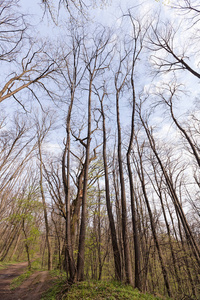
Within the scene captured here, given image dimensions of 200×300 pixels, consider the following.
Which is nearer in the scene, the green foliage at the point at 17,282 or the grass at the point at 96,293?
the grass at the point at 96,293

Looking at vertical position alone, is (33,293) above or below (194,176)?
below

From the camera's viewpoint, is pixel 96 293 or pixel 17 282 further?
pixel 17 282

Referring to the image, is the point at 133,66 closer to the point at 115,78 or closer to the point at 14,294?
the point at 115,78

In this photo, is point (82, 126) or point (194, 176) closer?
point (82, 126)

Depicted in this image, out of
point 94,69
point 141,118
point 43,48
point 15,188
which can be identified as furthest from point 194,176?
point 15,188

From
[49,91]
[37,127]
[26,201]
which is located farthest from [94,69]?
[26,201]

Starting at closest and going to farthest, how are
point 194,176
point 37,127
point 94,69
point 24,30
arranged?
point 24,30, point 94,69, point 37,127, point 194,176

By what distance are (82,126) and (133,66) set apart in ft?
16.5

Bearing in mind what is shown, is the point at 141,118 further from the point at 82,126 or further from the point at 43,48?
the point at 43,48

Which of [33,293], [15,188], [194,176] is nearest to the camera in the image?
[33,293]

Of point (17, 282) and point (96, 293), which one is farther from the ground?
point (17, 282)

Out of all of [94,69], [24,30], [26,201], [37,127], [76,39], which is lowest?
[26,201]

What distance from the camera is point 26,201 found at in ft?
39.5

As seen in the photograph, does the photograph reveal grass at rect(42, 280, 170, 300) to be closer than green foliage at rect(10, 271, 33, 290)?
Yes
